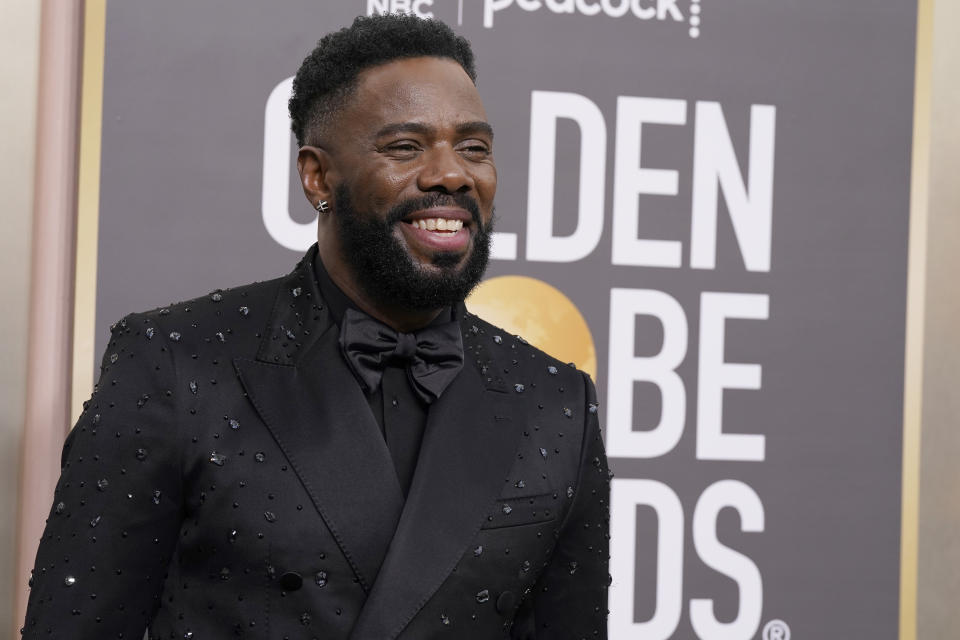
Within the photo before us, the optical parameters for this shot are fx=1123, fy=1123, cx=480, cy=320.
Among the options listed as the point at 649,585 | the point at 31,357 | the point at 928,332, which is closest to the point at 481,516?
the point at 649,585

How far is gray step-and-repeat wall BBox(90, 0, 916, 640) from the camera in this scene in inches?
93.8

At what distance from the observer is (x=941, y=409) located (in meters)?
2.69

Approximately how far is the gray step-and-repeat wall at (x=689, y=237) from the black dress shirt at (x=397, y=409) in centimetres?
A: 99

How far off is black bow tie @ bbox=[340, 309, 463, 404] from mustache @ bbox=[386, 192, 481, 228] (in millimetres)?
133

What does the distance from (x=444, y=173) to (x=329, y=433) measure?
1.11 feet

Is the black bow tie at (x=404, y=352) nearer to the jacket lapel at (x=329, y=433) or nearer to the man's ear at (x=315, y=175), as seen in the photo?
the jacket lapel at (x=329, y=433)

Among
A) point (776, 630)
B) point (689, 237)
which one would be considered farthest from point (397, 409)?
point (776, 630)

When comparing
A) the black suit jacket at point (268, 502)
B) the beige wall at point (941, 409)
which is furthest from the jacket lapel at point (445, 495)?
the beige wall at point (941, 409)

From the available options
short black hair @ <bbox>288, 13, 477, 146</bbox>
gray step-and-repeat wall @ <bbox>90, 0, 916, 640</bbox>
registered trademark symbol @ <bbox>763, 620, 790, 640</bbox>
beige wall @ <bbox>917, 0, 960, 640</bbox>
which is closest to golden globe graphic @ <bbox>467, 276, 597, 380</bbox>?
gray step-and-repeat wall @ <bbox>90, 0, 916, 640</bbox>

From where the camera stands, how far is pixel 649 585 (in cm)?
247

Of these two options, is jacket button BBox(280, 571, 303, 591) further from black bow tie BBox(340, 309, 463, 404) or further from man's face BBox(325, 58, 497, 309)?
man's face BBox(325, 58, 497, 309)

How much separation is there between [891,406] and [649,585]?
27.5 inches

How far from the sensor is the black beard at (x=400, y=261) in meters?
1.37

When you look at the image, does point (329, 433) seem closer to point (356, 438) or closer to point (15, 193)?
point (356, 438)
